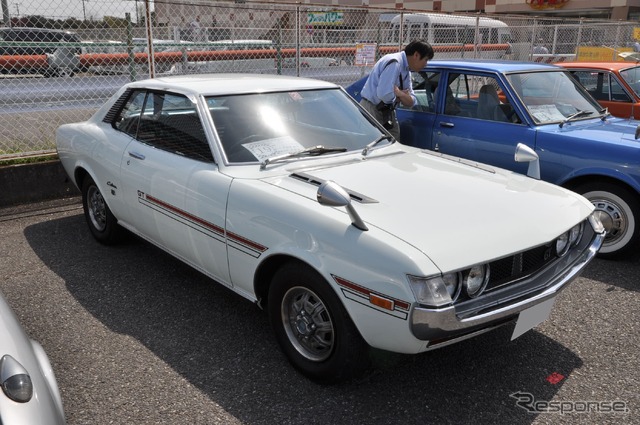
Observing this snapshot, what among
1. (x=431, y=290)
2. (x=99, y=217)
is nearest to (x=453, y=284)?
(x=431, y=290)

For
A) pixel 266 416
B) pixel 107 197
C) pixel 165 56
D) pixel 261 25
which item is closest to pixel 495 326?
pixel 266 416

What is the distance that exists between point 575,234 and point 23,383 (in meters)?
2.78

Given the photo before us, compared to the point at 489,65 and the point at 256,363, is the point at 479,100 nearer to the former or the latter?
the point at 489,65

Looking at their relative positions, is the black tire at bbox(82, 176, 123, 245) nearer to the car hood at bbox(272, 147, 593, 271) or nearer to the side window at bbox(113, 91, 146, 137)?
the side window at bbox(113, 91, 146, 137)

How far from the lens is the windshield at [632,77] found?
697cm

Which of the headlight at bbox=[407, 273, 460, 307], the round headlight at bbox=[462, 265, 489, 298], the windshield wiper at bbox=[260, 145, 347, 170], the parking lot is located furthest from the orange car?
the headlight at bbox=[407, 273, 460, 307]

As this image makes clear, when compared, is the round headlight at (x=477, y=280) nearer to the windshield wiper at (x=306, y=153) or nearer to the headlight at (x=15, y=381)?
the windshield wiper at (x=306, y=153)

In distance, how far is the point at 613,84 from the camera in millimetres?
6949

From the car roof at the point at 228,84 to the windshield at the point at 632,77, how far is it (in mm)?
4772

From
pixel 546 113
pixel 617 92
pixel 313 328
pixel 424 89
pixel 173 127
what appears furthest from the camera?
pixel 617 92

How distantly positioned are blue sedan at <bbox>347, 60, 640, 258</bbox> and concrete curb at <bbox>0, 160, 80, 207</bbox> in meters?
3.78

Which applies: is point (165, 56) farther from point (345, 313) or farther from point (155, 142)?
point (345, 313)

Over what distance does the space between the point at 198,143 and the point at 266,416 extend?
172 centimetres

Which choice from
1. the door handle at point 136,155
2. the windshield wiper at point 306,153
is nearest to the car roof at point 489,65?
the windshield wiper at point 306,153
